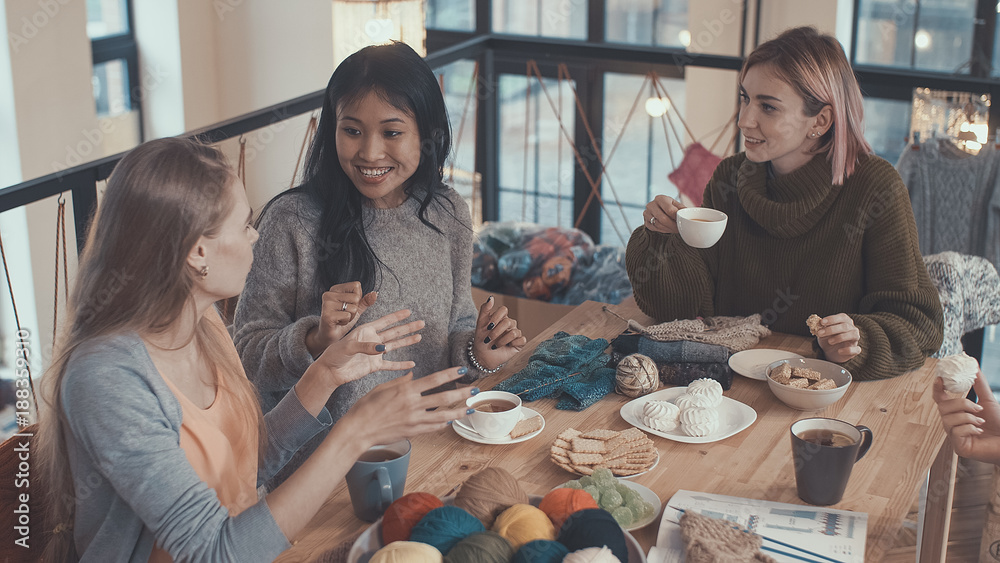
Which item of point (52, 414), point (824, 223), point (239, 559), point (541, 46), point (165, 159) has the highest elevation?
point (541, 46)

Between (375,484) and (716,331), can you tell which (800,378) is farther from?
(375,484)

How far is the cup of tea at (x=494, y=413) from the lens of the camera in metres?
1.37

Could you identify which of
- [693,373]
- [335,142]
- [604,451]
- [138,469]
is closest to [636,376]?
[693,373]

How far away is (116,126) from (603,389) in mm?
4817

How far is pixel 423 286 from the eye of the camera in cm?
182

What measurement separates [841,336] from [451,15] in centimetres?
453

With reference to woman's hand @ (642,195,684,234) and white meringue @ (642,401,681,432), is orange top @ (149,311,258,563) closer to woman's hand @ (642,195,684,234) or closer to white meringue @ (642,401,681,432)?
white meringue @ (642,401,681,432)

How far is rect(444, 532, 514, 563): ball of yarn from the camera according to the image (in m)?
0.98

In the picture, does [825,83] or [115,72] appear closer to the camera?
[825,83]

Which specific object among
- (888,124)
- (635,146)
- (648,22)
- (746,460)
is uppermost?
(648,22)

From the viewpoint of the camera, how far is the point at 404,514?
3.48 feet

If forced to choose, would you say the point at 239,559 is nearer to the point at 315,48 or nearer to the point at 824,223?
the point at 824,223

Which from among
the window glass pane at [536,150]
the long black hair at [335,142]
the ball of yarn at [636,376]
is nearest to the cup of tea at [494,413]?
the ball of yarn at [636,376]

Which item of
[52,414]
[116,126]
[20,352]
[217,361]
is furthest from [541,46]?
[116,126]
